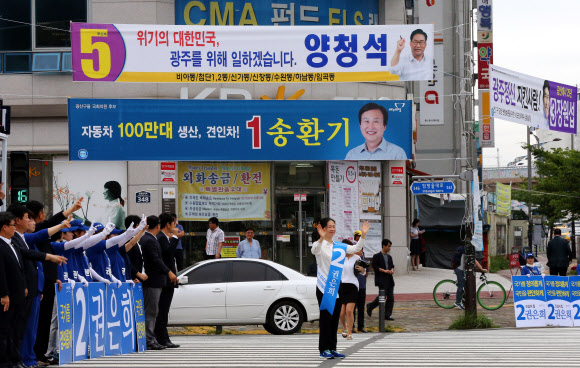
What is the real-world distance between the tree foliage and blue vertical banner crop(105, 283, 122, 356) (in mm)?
39245

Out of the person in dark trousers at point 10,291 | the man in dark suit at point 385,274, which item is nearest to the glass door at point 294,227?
the man in dark suit at point 385,274

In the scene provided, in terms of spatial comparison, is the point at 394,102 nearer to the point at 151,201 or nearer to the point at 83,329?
the point at 151,201

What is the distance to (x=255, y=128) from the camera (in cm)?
2669

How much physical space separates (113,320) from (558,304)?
10.2 m

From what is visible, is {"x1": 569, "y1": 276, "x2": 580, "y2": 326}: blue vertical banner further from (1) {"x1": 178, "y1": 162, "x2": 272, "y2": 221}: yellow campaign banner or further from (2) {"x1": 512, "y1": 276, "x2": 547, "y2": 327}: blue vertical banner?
(1) {"x1": 178, "y1": 162, "x2": 272, "y2": 221}: yellow campaign banner

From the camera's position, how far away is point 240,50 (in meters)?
17.0

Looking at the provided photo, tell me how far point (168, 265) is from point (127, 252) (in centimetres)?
98

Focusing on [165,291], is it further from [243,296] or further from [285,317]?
[285,317]

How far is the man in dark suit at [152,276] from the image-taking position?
13.2 m

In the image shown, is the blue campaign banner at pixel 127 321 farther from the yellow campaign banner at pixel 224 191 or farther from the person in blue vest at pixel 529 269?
the yellow campaign banner at pixel 224 191

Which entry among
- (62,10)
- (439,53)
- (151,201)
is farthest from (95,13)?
(439,53)

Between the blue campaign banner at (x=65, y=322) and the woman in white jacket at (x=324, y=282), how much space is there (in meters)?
3.09

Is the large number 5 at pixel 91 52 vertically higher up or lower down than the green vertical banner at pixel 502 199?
higher up

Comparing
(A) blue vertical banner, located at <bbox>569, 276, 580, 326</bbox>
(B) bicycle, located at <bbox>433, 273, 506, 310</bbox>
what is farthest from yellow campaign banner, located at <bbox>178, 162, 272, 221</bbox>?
(A) blue vertical banner, located at <bbox>569, 276, 580, 326</bbox>
